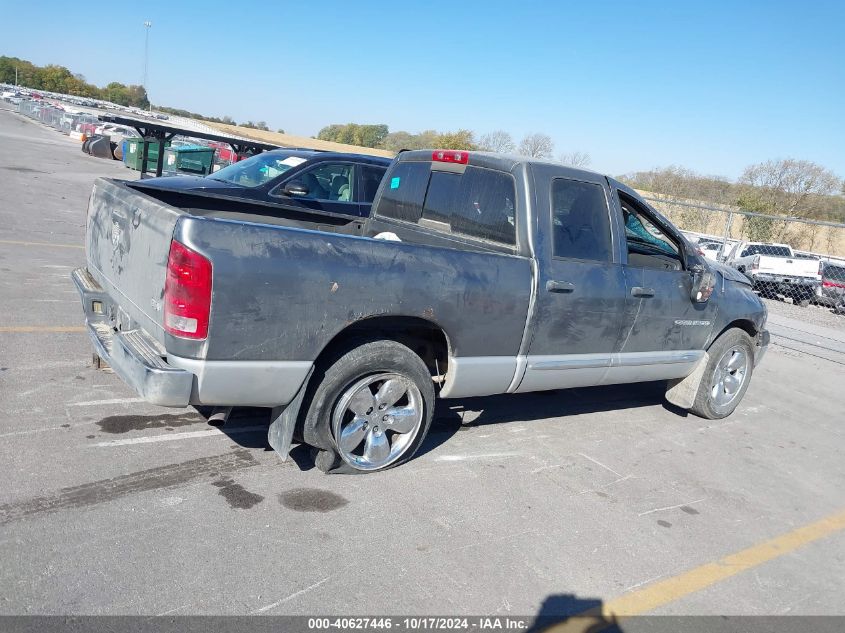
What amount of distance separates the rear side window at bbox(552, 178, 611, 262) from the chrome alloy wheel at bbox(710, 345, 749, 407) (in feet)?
6.53

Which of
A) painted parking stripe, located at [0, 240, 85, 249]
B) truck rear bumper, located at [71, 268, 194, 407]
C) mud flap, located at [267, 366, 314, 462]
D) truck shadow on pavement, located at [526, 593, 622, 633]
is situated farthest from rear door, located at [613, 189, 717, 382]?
painted parking stripe, located at [0, 240, 85, 249]

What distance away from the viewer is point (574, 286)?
477 cm

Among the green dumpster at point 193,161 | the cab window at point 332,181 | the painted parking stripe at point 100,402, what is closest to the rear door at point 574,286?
the painted parking stripe at point 100,402

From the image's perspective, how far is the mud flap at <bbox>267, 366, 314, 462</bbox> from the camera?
12.6 feet

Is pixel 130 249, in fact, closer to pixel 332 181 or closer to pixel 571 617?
pixel 571 617

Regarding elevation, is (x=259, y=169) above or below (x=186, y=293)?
above

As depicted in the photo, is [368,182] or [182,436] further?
[368,182]

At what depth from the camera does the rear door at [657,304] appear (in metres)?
5.30

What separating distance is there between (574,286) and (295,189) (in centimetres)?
422

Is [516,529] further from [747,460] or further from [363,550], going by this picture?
[747,460]

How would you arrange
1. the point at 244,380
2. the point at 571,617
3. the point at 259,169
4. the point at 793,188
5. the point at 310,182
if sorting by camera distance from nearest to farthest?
the point at 571,617 → the point at 244,380 → the point at 310,182 → the point at 259,169 → the point at 793,188

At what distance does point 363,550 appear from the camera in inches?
137

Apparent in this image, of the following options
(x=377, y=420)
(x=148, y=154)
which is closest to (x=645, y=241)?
(x=377, y=420)

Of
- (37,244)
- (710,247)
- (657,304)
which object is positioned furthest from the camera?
(710,247)
